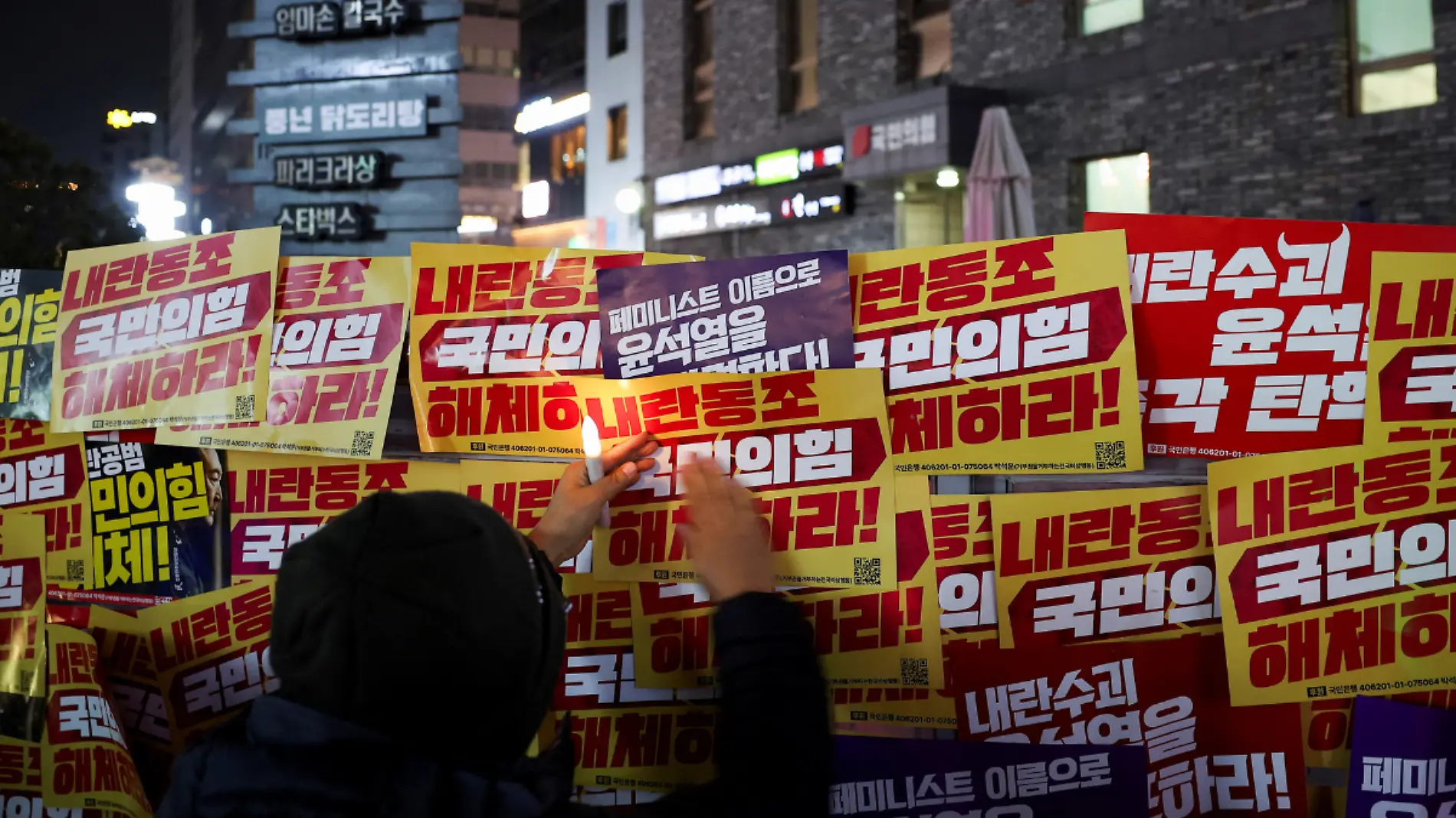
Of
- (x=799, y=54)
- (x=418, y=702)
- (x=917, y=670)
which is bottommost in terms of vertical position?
(x=917, y=670)

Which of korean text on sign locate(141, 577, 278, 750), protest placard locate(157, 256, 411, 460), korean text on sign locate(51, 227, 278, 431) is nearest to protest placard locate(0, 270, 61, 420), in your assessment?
korean text on sign locate(51, 227, 278, 431)

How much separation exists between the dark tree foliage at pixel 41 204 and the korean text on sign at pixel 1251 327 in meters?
10.00

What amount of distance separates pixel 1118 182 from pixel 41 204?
40.6 ft

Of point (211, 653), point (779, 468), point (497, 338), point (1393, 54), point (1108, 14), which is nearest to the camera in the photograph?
point (779, 468)

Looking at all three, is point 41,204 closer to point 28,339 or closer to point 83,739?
point 28,339

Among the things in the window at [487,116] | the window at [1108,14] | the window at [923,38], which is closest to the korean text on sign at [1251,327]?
the window at [1108,14]

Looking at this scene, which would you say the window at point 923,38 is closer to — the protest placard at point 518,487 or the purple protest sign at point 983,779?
the protest placard at point 518,487

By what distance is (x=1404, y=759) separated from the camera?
74.8 inches

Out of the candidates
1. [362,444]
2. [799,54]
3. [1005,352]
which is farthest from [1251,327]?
[799,54]

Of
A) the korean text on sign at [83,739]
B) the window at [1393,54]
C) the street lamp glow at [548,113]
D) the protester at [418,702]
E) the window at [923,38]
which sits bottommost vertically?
the korean text on sign at [83,739]

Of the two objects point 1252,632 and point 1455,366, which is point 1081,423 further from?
point 1455,366

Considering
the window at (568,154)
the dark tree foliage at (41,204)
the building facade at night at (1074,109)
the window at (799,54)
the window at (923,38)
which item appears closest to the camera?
the dark tree foliage at (41,204)

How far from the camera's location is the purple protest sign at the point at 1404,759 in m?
1.90

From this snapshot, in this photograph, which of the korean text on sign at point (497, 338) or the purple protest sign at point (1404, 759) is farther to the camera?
the korean text on sign at point (497, 338)
